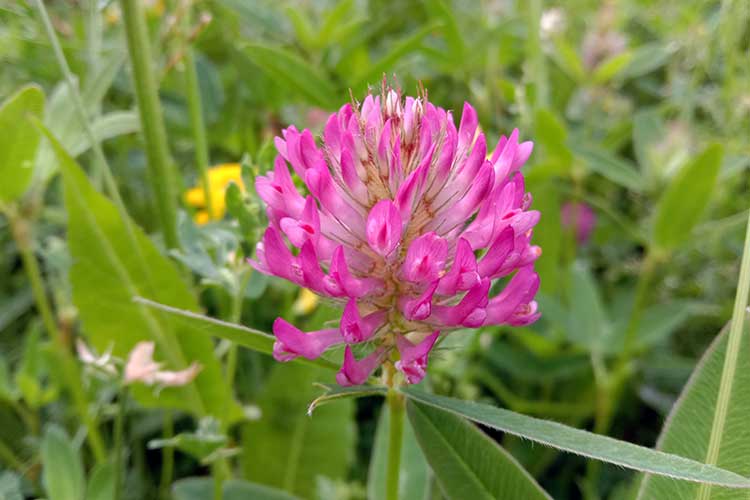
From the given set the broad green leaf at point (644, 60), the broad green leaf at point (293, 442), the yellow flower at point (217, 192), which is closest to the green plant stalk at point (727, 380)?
the broad green leaf at point (293, 442)

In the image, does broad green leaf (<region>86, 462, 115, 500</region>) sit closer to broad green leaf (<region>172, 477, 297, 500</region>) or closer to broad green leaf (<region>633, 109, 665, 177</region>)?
broad green leaf (<region>172, 477, 297, 500</region>)

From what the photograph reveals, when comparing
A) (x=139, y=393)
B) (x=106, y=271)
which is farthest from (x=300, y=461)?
(x=106, y=271)

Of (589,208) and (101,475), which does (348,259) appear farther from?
(589,208)

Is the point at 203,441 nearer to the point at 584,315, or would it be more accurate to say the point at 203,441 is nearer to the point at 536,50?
the point at 584,315

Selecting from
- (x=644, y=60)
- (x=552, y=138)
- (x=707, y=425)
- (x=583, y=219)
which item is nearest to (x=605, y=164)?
(x=552, y=138)

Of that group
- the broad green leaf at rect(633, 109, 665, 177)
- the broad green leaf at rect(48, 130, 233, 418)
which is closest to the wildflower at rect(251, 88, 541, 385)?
the broad green leaf at rect(48, 130, 233, 418)

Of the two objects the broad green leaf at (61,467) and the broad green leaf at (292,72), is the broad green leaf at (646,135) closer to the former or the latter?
the broad green leaf at (292,72)
